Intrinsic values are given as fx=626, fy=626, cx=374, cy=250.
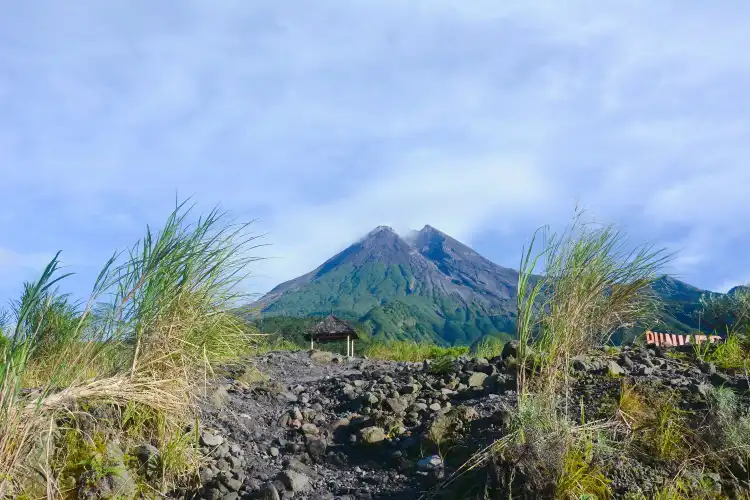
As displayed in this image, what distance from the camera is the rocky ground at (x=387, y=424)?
454 cm

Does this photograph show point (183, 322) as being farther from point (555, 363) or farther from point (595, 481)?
point (595, 481)

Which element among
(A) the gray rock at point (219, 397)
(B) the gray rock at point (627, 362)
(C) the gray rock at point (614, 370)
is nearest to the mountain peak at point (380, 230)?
(B) the gray rock at point (627, 362)

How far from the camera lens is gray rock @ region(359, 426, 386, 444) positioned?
5.39 m

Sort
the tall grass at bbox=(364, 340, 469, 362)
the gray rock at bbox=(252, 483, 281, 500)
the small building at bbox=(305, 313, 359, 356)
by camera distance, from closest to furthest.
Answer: the gray rock at bbox=(252, 483, 281, 500)
the tall grass at bbox=(364, 340, 469, 362)
the small building at bbox=(305, 313, 359, 356)

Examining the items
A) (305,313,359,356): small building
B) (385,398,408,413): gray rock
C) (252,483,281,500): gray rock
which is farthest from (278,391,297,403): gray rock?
(305,313,359,356): small building

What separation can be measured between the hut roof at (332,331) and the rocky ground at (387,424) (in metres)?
10.2

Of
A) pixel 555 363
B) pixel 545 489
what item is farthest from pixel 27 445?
pixel 555 363

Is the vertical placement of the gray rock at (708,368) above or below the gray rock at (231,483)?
above

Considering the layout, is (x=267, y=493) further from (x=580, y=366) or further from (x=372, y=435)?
(x=580, y=366)

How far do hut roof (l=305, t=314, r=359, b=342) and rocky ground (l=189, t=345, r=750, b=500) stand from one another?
10173mm

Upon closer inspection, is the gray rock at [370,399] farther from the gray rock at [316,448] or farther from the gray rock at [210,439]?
the gray rock at [210,439]

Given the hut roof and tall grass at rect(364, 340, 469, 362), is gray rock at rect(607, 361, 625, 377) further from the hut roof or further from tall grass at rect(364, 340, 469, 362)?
the hut roof

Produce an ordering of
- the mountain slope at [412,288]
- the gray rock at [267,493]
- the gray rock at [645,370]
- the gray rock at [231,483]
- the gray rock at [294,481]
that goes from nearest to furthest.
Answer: the gray rock at [267,493] < the gray rock at [231,483] < the gray rock at [294,481] < the gray rock at [645,370] < the mountain slope at [412,288]

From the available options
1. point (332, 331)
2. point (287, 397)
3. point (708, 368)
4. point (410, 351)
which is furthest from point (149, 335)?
point (332, 331)
